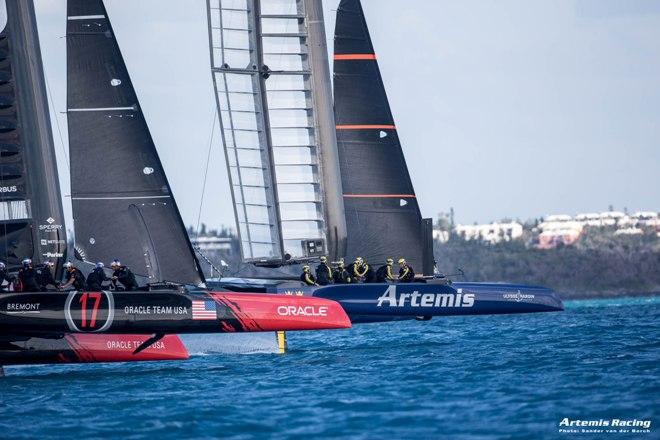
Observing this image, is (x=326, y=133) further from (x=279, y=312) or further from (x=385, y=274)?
(x=279, y=312)

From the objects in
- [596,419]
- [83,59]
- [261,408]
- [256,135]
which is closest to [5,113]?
[83,59]

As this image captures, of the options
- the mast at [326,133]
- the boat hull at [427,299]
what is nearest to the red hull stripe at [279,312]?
the boat hull at [427,299]

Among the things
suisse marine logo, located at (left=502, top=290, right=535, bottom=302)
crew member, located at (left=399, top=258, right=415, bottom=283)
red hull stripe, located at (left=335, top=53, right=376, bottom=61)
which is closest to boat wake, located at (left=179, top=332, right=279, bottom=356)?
crew member, located at (left=399, top=258, right=415, bottom=283)

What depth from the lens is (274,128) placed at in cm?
2773

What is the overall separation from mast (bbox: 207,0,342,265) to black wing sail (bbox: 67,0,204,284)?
10.2 feet

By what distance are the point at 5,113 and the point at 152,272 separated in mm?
3345

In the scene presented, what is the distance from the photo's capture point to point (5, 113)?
934 inches

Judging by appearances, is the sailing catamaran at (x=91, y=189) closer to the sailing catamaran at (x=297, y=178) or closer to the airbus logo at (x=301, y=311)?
the airbus logo at (x=301, y=311)

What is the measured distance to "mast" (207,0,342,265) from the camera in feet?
89.6

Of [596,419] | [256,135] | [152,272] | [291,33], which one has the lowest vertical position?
[596,419]

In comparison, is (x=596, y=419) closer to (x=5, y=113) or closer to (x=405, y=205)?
(x=5, y=113)

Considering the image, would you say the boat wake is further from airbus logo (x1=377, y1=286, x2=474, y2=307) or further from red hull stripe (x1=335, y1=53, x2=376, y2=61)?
red hull stripe (x1=335, y1=53, x2=376, y2=61)

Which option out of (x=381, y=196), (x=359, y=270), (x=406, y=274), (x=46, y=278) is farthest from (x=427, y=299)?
(x=46, y=278)

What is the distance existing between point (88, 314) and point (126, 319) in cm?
53
